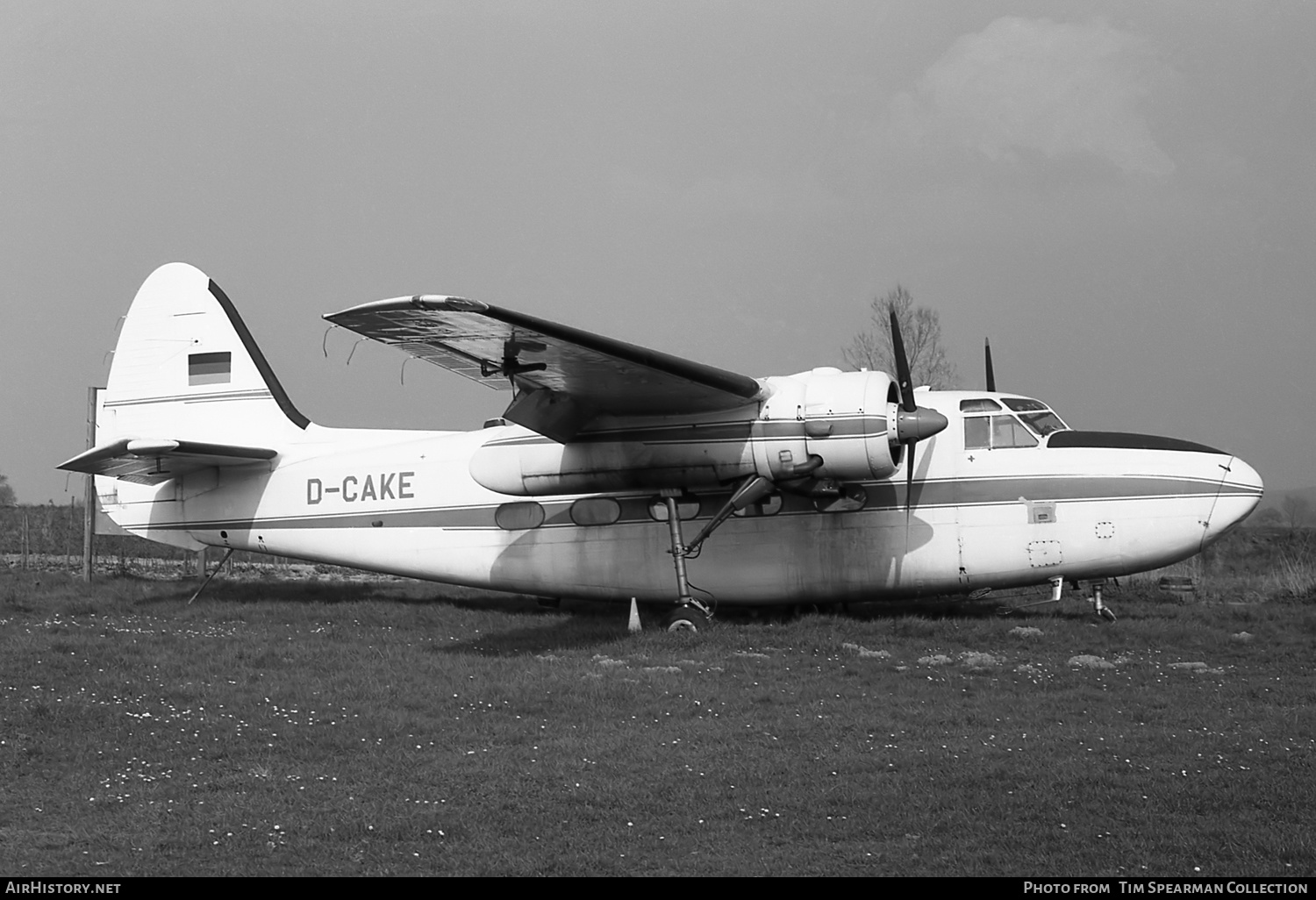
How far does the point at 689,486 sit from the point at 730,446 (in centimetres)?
89

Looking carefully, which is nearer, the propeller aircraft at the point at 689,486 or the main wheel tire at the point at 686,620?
the propeller aircraft at the point at 689,486

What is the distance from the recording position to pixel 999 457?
1530cm

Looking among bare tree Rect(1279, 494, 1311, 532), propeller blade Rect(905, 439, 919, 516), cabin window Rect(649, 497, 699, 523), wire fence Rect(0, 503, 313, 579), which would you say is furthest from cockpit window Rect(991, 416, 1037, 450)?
bare tree Rect(1279, 494, 1311, 532)

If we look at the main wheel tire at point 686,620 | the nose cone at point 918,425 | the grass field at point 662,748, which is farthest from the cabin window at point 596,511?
the nose cone at point 918,425

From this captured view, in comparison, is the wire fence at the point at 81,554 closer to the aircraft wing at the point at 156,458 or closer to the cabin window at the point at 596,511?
the aircraft wing at the point at 156,458

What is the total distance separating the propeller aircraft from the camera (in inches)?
554

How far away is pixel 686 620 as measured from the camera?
14.7 m

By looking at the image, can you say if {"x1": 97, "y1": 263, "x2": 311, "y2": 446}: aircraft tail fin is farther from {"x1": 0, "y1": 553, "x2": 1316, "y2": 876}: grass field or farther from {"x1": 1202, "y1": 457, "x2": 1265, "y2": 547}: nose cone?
{"x1": 1202, "y1": 457, "x2": 1265, "y2": 547}: nose cone

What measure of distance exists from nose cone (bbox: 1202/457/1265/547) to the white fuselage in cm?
2

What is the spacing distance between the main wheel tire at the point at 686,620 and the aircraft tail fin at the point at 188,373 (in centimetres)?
737

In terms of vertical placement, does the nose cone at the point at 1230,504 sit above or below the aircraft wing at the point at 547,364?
below

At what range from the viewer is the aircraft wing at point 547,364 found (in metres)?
11.8

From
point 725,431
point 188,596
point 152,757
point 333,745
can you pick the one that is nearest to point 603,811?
point 333,745
